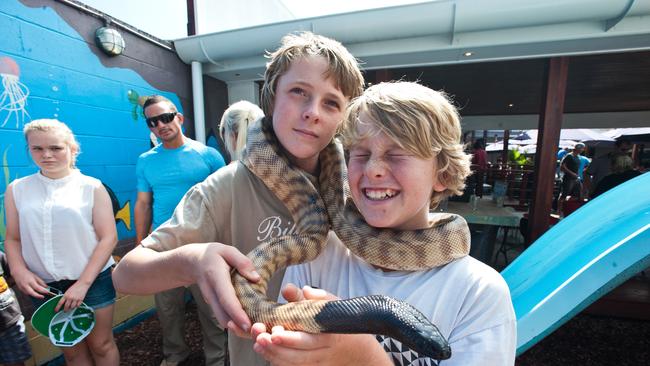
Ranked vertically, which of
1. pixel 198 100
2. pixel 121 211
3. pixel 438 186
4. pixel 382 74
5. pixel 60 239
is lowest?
pixel 121 211

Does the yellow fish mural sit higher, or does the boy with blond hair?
the boy with blond hair

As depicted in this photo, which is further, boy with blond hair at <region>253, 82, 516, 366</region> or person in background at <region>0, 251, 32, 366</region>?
person in background at <region>0, 251, 32, 366</region>

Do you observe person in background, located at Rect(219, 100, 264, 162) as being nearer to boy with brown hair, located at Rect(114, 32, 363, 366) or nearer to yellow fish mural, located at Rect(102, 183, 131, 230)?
boy with brown hair, located at Rect(114, 32, 363, 366)

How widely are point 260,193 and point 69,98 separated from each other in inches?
160

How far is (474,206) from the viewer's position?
22.2 ft

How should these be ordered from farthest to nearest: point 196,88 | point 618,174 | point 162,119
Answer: point 618,174, point 196,88, point 162,119

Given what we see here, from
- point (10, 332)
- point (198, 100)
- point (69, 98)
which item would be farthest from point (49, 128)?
point (198, 100)

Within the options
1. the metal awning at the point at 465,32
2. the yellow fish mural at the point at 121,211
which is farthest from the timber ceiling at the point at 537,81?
the yellow fish mural at the point at 121,211

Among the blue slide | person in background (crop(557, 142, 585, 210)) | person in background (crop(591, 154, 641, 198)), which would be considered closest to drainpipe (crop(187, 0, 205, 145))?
the blue slide

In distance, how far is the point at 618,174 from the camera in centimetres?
625

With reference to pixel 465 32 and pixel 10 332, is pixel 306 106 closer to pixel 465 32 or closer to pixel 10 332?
pixel 10 332

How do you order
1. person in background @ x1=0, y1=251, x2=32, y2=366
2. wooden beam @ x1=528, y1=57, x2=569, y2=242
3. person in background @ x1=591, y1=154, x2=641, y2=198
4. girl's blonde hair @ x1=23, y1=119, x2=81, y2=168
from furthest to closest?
person in background @ x1=591, y1=154, x2=641, y2=198 → wooden beam @ x1=528, y1=57, x2=569, y2=242 → girl's blonde hair @ x1=23, y1=119, x2=81, y2=168 → person in background @ x1=0, y1=251, x2=32, y2=366

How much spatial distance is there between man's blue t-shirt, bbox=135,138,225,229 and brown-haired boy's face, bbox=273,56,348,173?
238 centimetres

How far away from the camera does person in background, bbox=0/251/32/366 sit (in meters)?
2.73
